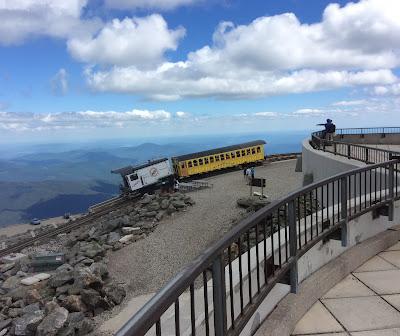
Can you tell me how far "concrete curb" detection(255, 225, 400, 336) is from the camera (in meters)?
3.78

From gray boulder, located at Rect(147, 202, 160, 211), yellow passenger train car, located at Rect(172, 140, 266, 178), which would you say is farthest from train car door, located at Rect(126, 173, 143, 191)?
gray boulder, located at Rect(147, 202, 160, 211)

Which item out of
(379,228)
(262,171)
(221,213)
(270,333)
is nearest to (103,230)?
(221,213)

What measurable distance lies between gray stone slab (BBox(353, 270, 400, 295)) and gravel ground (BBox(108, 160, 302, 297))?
41.2ft

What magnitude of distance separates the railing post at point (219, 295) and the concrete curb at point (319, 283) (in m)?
0.93

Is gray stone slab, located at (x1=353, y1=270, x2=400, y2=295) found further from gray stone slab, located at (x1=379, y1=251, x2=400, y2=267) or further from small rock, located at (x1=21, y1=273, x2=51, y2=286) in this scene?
small rock, located at (x1=21, y1=273, x2=51, y2=286)

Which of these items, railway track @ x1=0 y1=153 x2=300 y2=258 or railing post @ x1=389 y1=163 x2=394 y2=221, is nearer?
railing post @ x1=389 y1=163 x2=394 y2=221

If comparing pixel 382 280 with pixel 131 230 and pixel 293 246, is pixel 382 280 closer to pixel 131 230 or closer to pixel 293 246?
pixel 293 246

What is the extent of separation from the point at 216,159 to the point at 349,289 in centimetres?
3910

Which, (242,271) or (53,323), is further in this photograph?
(53,323)

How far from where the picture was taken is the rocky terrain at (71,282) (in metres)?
15.7

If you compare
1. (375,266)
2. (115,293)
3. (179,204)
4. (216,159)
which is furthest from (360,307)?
(216,159)

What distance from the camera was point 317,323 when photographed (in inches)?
161

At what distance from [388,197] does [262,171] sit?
3714 cm

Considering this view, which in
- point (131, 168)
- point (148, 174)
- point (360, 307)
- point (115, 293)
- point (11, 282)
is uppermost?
point (360, 307)
